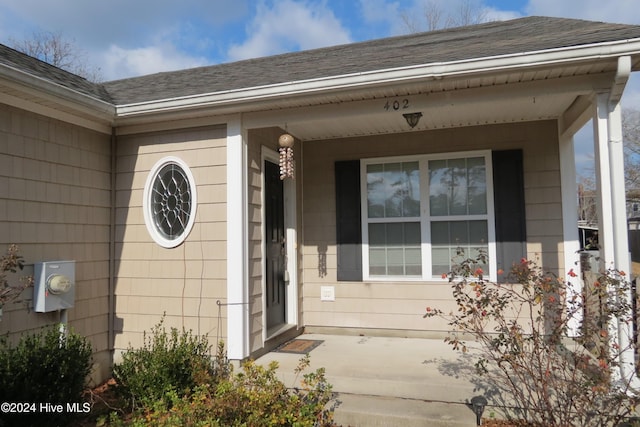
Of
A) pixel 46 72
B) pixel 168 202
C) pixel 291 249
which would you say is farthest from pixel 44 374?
pixel 46 72

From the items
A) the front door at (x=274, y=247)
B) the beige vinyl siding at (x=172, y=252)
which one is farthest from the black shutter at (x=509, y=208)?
the beige vinyl siding at (x=172, y=252)

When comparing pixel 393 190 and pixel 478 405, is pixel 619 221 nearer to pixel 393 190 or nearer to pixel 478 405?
pixel 478 405

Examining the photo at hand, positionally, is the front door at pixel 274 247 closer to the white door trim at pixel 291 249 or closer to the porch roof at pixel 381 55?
the white door trim at pixel 291 249

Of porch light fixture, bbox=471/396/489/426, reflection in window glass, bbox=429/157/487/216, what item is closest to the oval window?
reflection in window glass, bbox=429/157/487/216

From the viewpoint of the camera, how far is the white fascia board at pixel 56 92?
320cm

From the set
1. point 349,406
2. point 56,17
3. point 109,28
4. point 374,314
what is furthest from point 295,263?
point 109,28

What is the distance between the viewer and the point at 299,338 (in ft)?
16.2

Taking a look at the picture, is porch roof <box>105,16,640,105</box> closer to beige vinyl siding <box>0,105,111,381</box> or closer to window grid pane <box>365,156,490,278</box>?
beige vinyl siding <box>0,105,111,381</box>

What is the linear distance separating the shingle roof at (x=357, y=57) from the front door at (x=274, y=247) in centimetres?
108

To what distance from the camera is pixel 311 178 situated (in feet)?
17.4

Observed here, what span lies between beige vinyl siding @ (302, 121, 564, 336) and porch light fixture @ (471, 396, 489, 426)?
1863 mm

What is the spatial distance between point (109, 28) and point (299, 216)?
1436cm

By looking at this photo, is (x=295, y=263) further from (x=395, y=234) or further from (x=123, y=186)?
(x=123, y=186)

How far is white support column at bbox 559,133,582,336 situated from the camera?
438 centimetres
